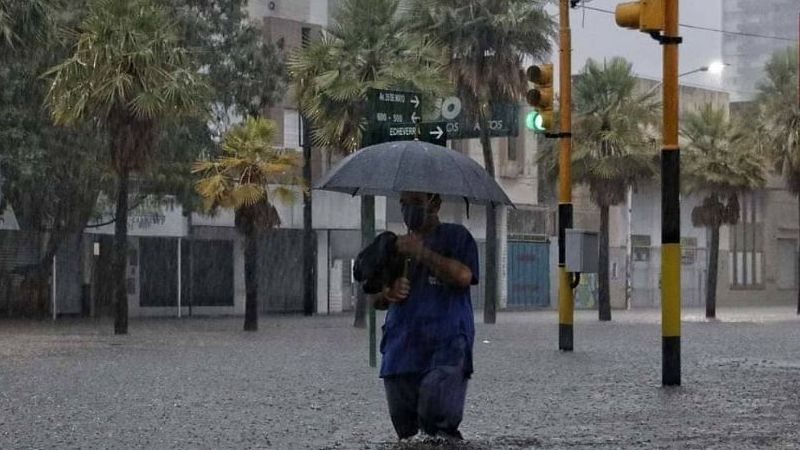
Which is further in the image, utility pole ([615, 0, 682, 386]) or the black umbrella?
utility pole ([615, 0, 682, 386])

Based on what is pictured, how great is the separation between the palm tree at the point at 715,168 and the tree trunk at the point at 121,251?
20.2 metres

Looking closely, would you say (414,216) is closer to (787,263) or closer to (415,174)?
(415,174)

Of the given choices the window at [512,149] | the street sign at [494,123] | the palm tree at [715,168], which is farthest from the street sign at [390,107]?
the window at [512,149]

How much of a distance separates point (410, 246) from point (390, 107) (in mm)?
9599

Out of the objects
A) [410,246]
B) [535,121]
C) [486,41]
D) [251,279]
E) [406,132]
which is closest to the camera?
[410,246]

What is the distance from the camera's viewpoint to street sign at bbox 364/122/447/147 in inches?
755

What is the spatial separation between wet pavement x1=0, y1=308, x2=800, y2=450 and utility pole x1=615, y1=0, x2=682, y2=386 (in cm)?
110

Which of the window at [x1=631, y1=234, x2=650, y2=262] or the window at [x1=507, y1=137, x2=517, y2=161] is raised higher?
the window at [x1=507, y1=137, x2=517, y2=161]

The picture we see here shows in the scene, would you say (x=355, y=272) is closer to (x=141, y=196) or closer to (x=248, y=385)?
(x=248, y=385)

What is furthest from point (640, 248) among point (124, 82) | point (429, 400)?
point (429, 400)

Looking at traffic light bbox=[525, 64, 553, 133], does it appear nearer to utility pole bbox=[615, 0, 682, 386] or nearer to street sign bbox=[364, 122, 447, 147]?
street sign bbox=[364, 122, 447, 147]

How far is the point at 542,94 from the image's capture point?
23.2 meters

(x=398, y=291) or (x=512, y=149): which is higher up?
(x=512, y=149)

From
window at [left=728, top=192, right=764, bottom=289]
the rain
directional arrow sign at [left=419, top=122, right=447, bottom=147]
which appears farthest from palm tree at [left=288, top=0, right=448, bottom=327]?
window at [left=728, top=192, right=764, bottom=289]
